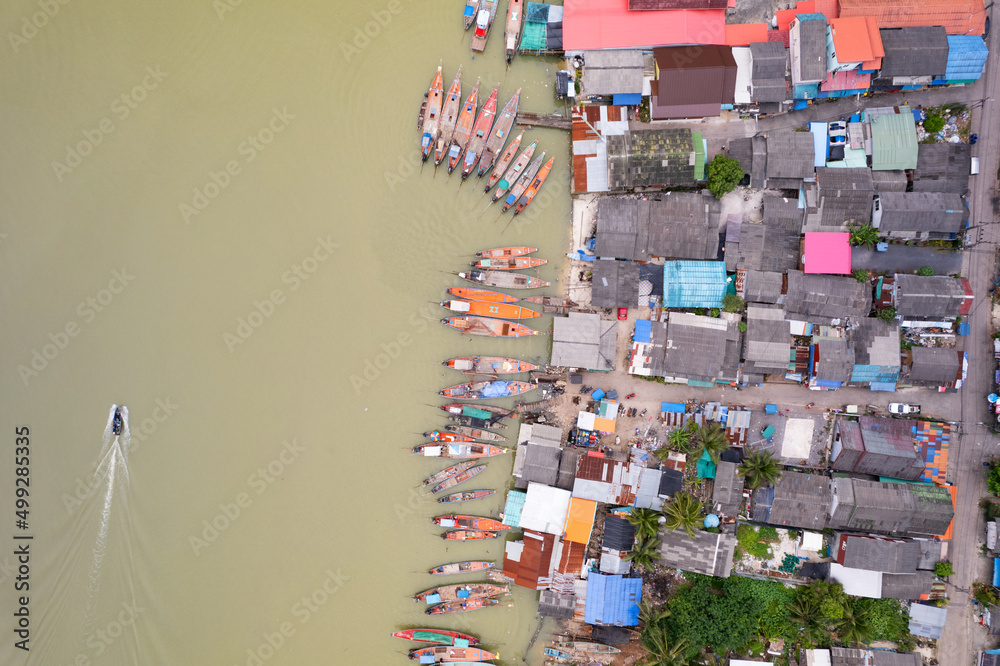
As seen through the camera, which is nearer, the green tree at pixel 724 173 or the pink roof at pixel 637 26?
the green tree at pixel 724 173

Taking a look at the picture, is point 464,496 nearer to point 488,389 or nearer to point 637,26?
point 488,389

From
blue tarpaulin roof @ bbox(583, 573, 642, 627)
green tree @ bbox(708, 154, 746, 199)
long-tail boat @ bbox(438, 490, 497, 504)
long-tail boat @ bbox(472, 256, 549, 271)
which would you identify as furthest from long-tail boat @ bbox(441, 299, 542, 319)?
blue tarpaulin roof @ bbox(583, 573, 642, 627)

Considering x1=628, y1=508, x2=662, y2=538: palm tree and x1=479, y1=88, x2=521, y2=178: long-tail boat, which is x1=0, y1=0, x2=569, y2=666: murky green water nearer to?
x1=479, y1=88, x2=521, y2=178: long-tail boat
